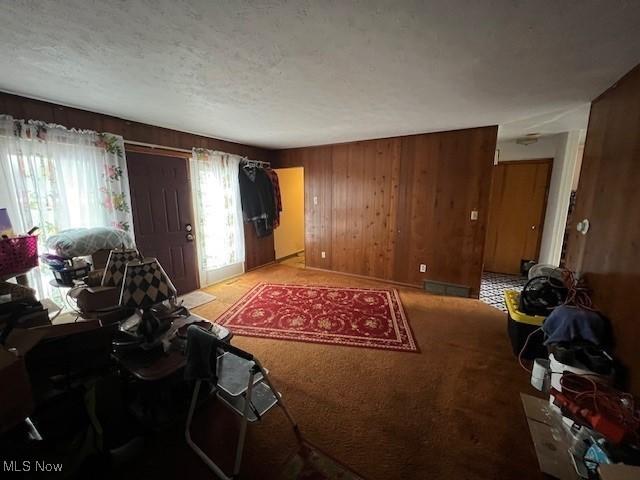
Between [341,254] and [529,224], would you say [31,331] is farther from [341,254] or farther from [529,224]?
[529,224]

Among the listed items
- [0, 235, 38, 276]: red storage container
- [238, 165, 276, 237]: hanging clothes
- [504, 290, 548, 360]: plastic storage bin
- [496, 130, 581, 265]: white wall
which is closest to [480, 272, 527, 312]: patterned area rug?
[496, 130, 581, 265]: white wall

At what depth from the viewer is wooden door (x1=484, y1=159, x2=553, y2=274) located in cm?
409

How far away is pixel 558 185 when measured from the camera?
343 cm

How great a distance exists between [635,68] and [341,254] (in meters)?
3.53

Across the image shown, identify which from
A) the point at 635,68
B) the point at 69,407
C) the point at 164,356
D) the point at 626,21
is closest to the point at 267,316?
the point at 164,356

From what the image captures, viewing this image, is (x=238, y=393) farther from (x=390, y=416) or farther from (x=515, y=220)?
(x=515, y=220)

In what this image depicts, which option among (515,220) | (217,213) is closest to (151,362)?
(217,213)

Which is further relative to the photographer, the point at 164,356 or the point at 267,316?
the point at 267,316

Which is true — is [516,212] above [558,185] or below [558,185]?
below

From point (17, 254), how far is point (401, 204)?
3.90m

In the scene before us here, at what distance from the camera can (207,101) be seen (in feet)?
7.31

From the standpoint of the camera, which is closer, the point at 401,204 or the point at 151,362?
the point at 151,362

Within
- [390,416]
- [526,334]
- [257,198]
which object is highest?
[257,198]

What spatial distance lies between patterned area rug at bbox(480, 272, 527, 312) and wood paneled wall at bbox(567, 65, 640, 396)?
4.42ft
